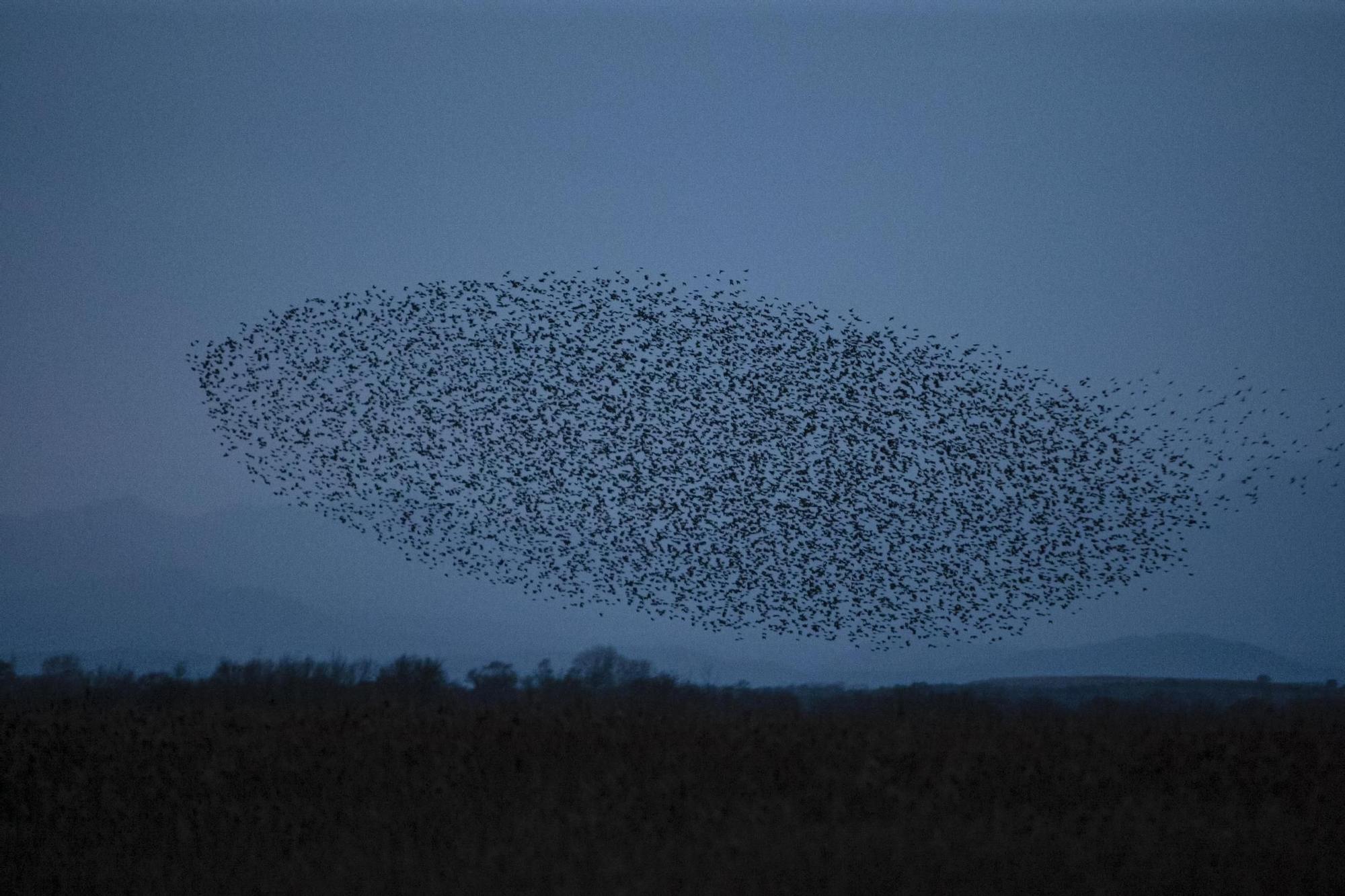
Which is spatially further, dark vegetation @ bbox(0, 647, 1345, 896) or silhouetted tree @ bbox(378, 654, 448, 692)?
silhouetted tree @ bbox(378, 654, 448, 692)

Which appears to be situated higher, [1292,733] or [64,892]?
[1292,733]

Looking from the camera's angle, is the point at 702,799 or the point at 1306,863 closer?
the point at 1306,863

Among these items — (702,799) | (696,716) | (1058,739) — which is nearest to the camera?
(702,799)

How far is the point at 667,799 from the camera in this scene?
12.6 meters

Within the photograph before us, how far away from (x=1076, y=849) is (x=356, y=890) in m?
6.47

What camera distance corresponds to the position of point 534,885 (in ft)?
31.8

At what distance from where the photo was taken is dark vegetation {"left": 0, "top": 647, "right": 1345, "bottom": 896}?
→ 991cm

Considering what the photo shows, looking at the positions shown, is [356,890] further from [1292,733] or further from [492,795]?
[1292,733]

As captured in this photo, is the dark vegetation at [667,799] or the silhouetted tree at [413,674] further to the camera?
the silhouetted tree at [413,674]

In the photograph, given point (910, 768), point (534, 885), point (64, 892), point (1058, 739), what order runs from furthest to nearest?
point (1058, 739) < point (910, 768) < point (64, 892) < point (534, 885)

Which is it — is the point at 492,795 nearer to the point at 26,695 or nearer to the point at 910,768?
the point at 910,768

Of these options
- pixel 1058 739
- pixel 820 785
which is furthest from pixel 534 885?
pixel 1058 739

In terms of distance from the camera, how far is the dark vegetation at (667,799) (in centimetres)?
991

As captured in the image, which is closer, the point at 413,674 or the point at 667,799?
the point at 667,799
